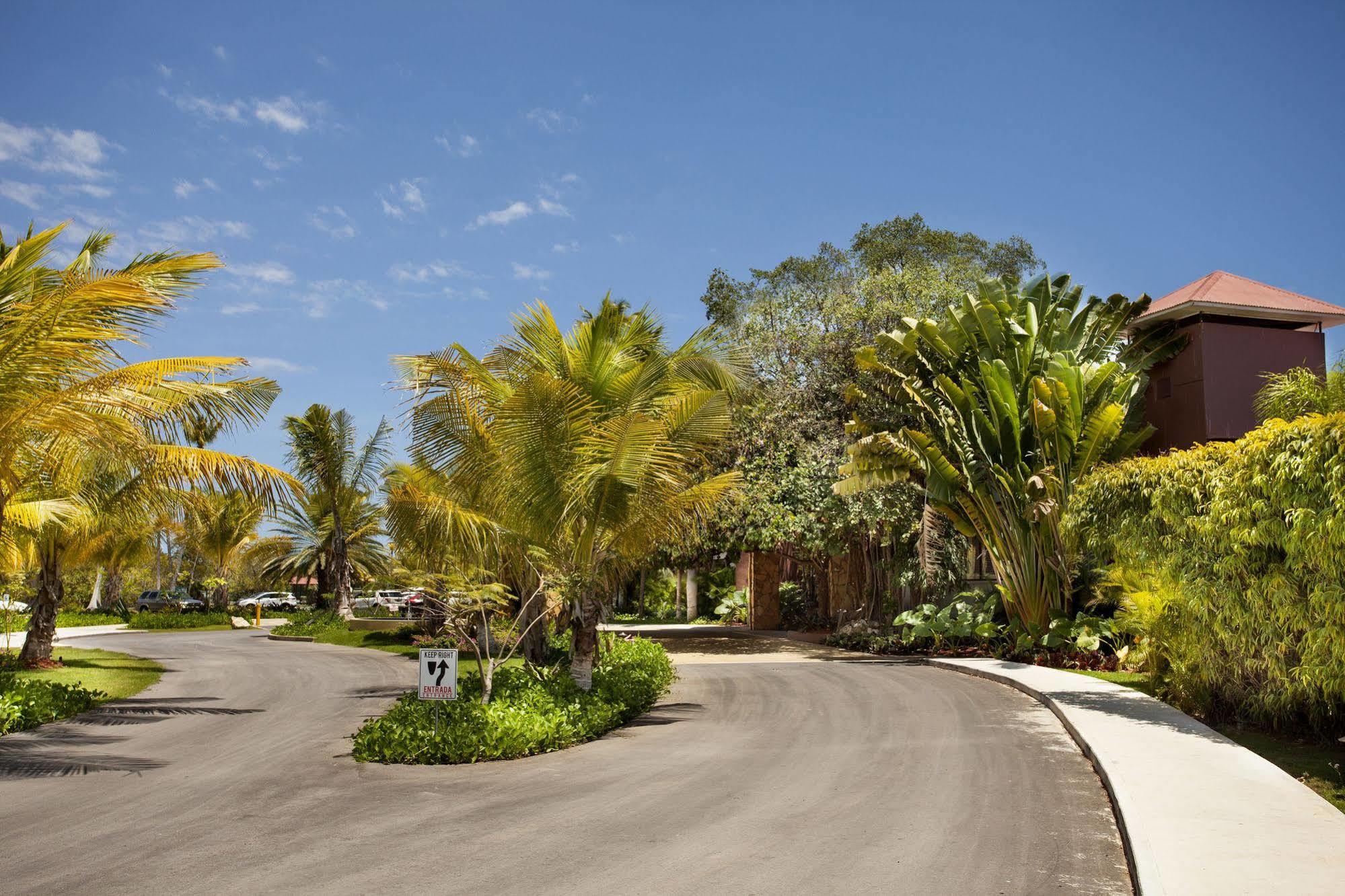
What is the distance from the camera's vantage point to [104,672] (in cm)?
2120

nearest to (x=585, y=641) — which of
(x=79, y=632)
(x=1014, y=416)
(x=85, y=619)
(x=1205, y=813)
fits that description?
(x=1205, y=813)

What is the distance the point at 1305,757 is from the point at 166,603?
53621 mm

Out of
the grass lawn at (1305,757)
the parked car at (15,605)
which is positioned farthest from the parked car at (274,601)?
the grass lawn at (1305,757)

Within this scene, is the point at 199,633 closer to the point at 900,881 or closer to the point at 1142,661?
the point at 1142,661

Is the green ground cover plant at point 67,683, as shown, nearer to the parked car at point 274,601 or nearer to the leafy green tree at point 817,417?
the leafy green tree at point 817,417

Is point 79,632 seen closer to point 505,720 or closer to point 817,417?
point 817,417

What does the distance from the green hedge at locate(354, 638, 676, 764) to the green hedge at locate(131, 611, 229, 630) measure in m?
33.1

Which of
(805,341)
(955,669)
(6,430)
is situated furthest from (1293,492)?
(805,341)

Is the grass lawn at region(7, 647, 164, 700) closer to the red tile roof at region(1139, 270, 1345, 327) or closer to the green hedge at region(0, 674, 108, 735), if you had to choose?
the green hedge at region(0, 674, 108, 735)

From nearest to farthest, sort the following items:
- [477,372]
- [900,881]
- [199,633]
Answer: [900,881] < [477,372] < [199,633]

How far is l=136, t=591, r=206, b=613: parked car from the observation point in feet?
166

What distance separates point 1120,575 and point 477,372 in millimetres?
11642

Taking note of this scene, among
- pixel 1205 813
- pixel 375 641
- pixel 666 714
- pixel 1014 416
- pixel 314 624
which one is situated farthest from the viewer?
pixel 314 624

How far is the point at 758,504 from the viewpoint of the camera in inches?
980
